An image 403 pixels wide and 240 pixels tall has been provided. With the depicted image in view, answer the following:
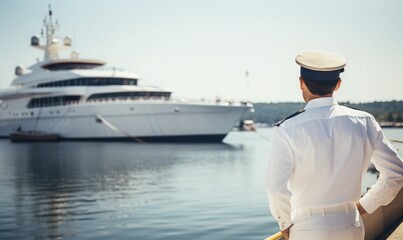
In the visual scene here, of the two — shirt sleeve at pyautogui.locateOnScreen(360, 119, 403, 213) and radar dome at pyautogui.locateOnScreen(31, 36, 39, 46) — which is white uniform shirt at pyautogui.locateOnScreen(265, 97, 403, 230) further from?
radar dome at pyautogui.locateOnScreen(31, 36, 39, 46)

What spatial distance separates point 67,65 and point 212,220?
38.9 m

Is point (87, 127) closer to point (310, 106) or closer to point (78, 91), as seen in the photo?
point (78, 91)

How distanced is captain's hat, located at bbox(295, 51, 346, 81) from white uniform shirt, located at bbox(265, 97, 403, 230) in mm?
88

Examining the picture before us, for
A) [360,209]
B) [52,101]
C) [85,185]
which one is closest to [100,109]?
[52,101]

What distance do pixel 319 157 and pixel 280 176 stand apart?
16 centimetres

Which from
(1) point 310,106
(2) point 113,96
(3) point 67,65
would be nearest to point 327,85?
(1) point 310,106

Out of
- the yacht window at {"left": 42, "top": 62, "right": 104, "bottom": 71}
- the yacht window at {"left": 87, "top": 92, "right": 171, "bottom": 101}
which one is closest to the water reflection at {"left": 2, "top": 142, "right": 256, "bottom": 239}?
the yacht window at {"left": 87, "top": 92, "right": 171, "bottom": 101}

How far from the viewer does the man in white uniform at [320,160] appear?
5.61 feet

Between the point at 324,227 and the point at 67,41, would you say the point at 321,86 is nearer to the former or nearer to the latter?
the point at 324,227

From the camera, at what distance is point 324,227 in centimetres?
173

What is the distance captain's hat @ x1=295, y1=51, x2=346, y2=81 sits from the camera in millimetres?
1776

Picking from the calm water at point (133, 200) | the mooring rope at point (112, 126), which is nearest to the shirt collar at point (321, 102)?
the calm water at point (133, 200)

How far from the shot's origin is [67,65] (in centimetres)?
4606

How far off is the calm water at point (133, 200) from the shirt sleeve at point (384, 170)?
5006 mm
